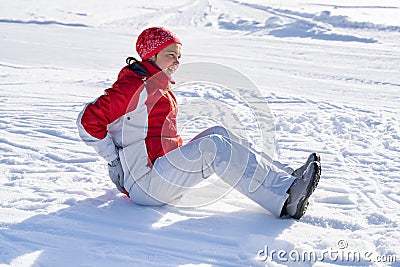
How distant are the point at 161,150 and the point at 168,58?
503mm

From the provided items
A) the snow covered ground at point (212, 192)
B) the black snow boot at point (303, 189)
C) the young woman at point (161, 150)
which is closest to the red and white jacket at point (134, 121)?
the young woman at point (161, 150)

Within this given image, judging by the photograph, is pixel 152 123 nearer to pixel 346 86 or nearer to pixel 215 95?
pixel 215 95

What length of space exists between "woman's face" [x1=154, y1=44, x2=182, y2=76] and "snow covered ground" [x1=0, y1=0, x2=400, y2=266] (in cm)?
76

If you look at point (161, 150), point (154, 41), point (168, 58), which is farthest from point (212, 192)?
point (154, 41)

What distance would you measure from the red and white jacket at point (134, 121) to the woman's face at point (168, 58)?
0.04 meters

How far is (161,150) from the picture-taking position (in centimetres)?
283

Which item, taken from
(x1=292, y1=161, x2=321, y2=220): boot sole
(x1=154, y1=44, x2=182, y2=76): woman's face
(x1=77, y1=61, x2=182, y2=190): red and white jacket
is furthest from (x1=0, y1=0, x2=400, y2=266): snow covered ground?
(x1=154, y1=44, x2=182, y2=76): woman's face

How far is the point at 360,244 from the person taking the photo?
2439mm

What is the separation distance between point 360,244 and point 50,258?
1380mm

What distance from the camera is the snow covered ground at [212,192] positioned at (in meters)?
2.38

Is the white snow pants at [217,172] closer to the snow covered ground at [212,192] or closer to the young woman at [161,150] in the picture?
the young woman at [161,150]

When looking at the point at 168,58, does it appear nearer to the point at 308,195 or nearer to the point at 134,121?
the point at 134,121

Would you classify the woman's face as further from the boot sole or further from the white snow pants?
the boot sole

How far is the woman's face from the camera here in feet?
9.45
